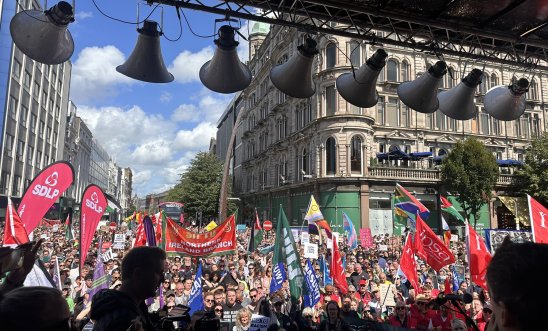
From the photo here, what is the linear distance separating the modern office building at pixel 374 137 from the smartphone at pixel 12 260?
2774 centimetres

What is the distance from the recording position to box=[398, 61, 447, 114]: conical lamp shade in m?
7.72

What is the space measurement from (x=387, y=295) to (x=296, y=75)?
6.05 metres

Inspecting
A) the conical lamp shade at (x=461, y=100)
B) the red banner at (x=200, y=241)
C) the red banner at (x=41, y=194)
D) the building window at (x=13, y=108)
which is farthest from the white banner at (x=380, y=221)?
the building window at (x=13, y=108)

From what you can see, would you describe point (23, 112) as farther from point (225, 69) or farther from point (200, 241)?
point (225, 69)

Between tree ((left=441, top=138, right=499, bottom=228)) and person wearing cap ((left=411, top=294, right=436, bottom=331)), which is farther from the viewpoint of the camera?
tree ((left=441, top=138, right=499, bottom=228))

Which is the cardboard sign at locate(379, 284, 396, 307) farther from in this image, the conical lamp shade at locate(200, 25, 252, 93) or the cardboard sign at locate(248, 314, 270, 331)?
the conical lamp shade at locate(200, 25, 252, 93)

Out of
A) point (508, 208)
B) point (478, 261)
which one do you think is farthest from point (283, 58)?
point (478, 261)

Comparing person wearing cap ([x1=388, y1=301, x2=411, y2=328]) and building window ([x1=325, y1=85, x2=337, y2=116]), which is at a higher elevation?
building window ([x1=325, y1=85, x2=337, y2=116])

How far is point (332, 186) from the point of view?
32.9 metres

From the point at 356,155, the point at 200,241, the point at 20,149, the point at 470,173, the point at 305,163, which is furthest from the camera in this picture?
the point at 20,149

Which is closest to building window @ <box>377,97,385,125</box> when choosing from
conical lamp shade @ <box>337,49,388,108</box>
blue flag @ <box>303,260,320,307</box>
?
conical lamp shade @ <box>337,49,388,108</box>

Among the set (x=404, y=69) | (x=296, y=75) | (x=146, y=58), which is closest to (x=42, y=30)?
(x=146, y=58)

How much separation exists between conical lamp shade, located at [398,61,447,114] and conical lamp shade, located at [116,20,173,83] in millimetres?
4598

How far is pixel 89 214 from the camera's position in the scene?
837cm
